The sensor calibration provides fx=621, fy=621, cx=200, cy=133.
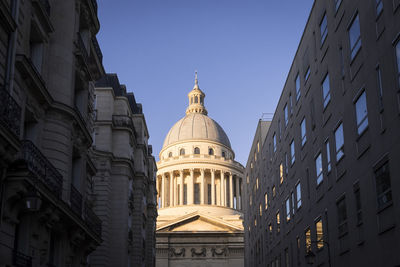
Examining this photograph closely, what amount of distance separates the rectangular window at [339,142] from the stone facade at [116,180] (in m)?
16.7

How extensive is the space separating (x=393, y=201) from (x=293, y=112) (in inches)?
745

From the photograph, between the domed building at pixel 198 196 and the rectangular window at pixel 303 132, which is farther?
the domed building at pixel 198 196

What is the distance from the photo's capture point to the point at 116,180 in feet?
139

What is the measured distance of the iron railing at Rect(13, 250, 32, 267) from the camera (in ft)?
58.2

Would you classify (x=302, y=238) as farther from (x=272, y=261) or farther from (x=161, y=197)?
(x=161, y=197)

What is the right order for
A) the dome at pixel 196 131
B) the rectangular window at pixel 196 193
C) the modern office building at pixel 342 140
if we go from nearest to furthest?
the modern office building at pixel 342 140 < the rectangular window at pixel 196 193 < the dome at pixel 196 131

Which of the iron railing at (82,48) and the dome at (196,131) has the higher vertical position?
the dome at (196,131)

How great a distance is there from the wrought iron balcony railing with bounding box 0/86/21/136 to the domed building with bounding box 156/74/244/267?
86448mm

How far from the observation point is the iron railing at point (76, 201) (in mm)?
23609

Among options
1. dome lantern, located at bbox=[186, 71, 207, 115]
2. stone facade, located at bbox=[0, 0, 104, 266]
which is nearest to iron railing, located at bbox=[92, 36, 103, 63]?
stone facade, located at bbox=[0, 0, 104, 266]

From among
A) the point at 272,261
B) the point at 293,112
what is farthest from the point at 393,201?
the point at 272,261

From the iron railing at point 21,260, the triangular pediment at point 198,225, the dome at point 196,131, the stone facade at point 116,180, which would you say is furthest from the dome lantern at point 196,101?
the iron railing at point 21,260

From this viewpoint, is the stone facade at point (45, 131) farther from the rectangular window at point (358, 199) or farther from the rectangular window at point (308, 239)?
the rectangular window at point (308, 239)

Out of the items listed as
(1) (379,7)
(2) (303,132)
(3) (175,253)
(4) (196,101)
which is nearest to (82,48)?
(1) (379,7)
